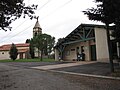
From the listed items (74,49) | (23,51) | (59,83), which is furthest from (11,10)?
(23,51)

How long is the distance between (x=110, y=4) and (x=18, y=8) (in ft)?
19.5

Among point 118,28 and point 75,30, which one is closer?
point 118,28

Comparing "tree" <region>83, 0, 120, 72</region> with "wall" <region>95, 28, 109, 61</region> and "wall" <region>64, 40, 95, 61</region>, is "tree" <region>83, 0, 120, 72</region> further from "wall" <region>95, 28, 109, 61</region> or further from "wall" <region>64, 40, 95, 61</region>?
"wall" <region>64, 40, 95, 61</region>

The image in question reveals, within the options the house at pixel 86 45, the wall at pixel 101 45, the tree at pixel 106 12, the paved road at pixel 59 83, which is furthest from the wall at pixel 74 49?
the paved road at pixel 59 83

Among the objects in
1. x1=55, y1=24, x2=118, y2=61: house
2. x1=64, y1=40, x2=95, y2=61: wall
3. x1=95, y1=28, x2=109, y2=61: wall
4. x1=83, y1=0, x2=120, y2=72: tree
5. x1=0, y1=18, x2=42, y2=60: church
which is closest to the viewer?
x1=83, y1=0, x2=120, y2=72: tree

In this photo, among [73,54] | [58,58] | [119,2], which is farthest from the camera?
[58,58]

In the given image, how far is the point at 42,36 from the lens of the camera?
5300 cm

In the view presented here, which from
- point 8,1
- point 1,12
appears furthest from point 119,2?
point 1,12

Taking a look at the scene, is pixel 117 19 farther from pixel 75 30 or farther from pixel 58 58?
pixel 58 58

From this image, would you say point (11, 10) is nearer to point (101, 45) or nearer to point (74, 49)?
point (101, 45)

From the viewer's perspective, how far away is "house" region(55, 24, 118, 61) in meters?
27.1

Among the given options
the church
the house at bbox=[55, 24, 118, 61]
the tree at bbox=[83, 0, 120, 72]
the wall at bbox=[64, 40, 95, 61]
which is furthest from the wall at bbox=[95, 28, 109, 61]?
the church

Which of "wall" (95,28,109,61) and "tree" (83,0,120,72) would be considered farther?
"wall" (95,28,109,61)

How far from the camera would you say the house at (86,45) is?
27.1 meters
